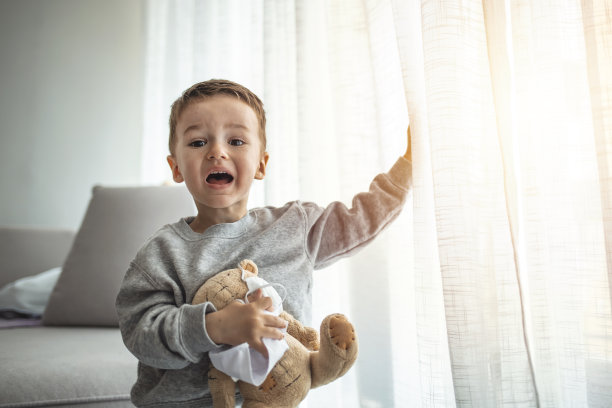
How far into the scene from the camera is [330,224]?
93cm

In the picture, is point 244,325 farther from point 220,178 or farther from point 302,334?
point 220,178

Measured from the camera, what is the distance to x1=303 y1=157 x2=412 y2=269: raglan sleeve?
910 mm

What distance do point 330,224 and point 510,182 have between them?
325 mm

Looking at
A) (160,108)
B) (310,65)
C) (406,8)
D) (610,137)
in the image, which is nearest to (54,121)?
(160,108)

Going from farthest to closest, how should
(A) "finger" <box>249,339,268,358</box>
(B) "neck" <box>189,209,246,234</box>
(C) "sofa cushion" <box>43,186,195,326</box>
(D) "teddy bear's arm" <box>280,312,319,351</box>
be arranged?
(C) "sofa cushion" <box>43,186,195,326</box> < (B) "neck" <box>189,209,246,234</box> < (D) "teddy bear's arm" <box>280,312,319,351</box> < (A) "finger" <box>249,339,268,358</box>

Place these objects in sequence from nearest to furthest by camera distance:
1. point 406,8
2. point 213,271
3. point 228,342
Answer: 1. point 228,342
2. point 213,271
3. point 406,8

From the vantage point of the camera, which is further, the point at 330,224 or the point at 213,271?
the point at 330,224

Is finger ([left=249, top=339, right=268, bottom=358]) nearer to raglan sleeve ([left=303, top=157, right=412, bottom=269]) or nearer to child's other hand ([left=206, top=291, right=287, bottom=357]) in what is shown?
child's other hand ([left=206, top=291, right=287, bottom=357])

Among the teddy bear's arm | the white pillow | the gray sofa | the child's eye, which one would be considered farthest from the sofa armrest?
the teddy bear's arm

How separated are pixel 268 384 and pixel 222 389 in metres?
0.07

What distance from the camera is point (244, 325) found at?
0.66 meters

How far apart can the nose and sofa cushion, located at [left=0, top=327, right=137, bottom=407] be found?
1.83 ft

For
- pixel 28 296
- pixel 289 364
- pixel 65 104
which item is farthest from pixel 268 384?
pixel 65 104

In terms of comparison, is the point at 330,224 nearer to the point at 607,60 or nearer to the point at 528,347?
the point at 528,347
